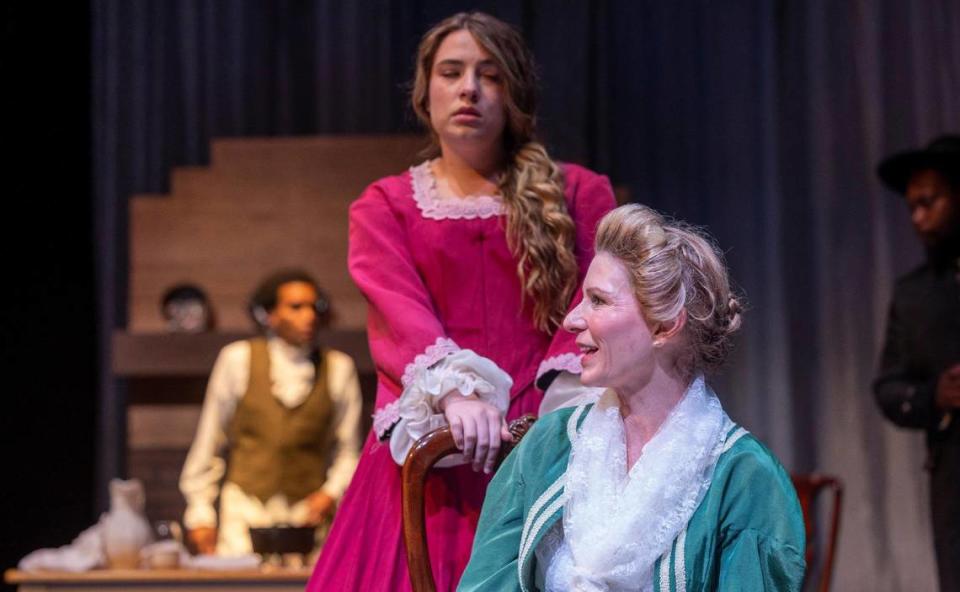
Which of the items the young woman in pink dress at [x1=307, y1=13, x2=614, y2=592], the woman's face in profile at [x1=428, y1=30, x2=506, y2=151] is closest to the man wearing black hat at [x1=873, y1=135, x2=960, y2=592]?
the young woman in pink dress at [x1=307, y1=13, x2=614, y2=592]

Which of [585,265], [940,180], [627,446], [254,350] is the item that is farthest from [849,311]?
[627,446]

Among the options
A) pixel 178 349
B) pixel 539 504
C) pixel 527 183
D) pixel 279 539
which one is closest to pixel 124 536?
pixel 279 539

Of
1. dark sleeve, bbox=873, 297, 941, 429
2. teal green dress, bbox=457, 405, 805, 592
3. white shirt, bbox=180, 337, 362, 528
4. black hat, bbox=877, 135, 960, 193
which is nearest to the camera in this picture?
teal green dress, bbox=457, 405, 805, 592

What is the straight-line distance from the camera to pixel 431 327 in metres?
2.22

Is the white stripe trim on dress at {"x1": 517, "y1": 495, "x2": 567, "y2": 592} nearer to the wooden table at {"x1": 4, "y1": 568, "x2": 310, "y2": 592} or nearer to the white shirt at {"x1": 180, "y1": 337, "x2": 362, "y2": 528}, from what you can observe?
the wooden table at {"x1": 4, "y1": 568, "x2": 310, "y2": 592}

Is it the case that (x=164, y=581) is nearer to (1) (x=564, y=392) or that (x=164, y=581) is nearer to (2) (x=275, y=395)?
(2) (x=275, y=395)

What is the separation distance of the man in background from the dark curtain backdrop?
911 millimetres

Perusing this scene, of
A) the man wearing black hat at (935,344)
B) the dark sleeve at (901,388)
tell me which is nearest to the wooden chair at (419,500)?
the man wearing black hat at (935,344)

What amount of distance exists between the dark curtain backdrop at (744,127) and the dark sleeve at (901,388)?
86.2 inches

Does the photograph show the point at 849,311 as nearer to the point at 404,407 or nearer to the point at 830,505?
the point at 830,505

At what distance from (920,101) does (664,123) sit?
1.18 m

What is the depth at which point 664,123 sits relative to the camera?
6352mm

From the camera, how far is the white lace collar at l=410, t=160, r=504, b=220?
7.69 ft

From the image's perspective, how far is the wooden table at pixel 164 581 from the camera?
147 inches
